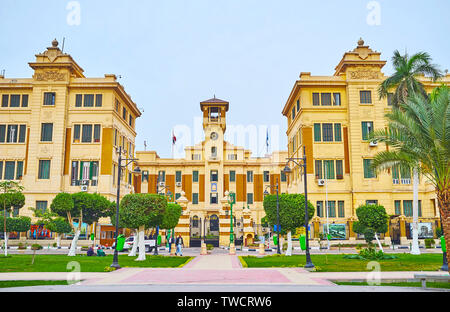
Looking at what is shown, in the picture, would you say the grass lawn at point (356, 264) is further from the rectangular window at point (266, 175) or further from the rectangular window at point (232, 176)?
the rectangular window at point (266, 175)

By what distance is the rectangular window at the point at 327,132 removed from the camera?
1886 inches

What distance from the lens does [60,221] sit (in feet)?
126

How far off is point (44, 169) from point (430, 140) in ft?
141

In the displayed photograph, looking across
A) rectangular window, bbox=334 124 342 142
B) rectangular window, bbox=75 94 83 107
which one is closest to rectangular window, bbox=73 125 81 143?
rectangular window, bbox=75 94 83 107

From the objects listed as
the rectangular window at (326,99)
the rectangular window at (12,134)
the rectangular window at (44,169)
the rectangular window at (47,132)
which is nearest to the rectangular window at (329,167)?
the rectangular window at (326,99)

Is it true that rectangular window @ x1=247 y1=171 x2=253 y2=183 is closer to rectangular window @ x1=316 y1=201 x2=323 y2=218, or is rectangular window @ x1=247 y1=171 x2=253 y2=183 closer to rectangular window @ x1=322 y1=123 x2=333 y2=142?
rectangular window @ x1=322 y1=123 x2=333 y2=142

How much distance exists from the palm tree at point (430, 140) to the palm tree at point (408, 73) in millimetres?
15783

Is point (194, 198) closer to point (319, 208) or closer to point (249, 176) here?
point (249, 176)

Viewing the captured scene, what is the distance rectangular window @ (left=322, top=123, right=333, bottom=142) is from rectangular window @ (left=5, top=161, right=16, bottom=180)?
37.4 metres

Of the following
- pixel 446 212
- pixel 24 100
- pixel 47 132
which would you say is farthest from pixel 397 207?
pixel 24 100

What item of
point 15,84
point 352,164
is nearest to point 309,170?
point 352,164

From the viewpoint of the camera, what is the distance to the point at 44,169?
4722 centimetres

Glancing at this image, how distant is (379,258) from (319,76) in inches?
1140
